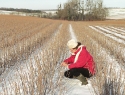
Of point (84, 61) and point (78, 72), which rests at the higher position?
point (84, 61)

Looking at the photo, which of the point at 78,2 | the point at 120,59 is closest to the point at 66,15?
the point at 78,2

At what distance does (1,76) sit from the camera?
4.85 m

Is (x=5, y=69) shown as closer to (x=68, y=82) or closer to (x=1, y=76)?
(x=1, y=76)

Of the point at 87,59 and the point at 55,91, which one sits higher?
the point at 87,59

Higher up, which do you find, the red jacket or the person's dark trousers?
the red jacket

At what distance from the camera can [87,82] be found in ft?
14.1

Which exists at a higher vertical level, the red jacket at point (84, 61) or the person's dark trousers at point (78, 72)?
the red jacket at point (84, 61)

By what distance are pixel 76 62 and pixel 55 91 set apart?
98 centimetres

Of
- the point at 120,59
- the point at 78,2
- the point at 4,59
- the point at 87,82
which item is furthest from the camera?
the point at 78,2

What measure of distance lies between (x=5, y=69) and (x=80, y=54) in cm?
207

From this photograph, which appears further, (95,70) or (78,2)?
(78,2)

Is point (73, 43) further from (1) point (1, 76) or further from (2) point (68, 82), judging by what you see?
(1) point (1, 76)

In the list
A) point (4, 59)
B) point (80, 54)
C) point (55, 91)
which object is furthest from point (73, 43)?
point (4, 59)

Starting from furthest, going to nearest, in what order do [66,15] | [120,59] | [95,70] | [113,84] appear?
[66,15], [120,59], [95,70], [113,84]
